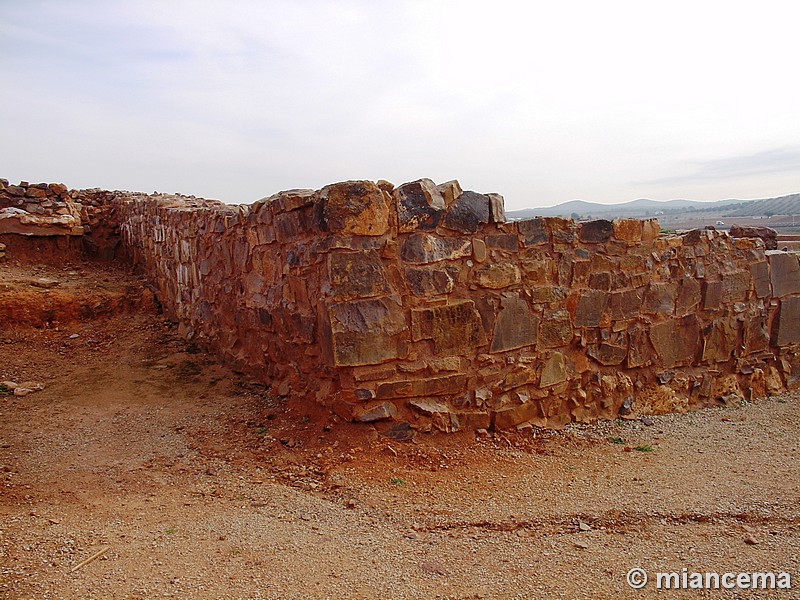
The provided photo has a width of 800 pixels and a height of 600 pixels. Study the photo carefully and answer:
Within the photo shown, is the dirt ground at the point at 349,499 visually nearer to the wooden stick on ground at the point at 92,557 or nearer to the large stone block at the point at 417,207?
the wooden stick on ground at the point at 92,557

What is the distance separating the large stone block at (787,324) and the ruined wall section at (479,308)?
17 millimetres

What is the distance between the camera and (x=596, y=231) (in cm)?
536

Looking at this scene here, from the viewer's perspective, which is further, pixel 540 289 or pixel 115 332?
pixel 115 332

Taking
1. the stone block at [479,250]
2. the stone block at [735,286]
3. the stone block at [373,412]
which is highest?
the stone block at [479,250]

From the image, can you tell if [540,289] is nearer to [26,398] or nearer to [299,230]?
[299,230]

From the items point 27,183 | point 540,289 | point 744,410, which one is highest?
point 27,183

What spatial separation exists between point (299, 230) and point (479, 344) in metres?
1.67

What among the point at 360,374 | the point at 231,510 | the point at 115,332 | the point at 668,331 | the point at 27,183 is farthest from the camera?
the point at 27,183

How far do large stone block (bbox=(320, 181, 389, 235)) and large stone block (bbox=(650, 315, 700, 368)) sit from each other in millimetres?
2844

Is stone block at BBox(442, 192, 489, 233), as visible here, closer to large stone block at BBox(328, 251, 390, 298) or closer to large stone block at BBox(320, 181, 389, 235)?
large stone block at BBox(320, 181, 389, 235)

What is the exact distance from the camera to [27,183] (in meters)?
9.73

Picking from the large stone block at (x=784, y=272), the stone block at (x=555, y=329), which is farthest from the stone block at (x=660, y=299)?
the large stone block at (x=784, y=272)

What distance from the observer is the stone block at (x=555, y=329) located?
16.7 feet

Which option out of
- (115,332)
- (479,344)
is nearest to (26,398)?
(115,332)
